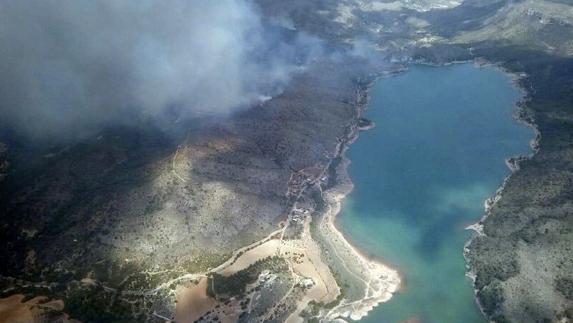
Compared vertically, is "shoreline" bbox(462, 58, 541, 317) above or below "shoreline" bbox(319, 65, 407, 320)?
above

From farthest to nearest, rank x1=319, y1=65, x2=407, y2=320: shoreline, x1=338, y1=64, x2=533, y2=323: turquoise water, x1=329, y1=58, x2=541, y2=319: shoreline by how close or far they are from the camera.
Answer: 1. x1=329, y1=58, x2=541, y2=319: shoreline
2. x1=338, y1=64, x2=533, y2=323: turquoise water
3. x1=319, y1=65, x2=407, y2=320: shoreline

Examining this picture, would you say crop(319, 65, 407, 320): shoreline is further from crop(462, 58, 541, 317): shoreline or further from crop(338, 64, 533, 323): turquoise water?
crop(462, 58, 541, 317): shoreline

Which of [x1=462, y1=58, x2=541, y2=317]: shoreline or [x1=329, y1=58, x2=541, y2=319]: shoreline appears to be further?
[x1=329, y1=58, x2=541, y2=319]: shoreline

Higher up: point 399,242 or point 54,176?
point 54,176

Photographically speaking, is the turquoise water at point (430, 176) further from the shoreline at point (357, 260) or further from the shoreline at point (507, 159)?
the shoreline at point (357, 260)

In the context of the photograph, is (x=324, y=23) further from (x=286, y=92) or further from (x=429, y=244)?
(x=429, y=244)

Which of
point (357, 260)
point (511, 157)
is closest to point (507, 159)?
point (511, 157)

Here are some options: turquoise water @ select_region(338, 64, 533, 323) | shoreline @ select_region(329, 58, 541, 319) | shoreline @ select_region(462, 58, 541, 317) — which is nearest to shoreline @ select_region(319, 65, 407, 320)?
shoreline @ select_region(329, 58, 541, 319)

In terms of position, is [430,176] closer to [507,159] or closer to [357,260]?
[507,159]

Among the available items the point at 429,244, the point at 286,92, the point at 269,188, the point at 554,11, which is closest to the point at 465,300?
the point at 429,244
